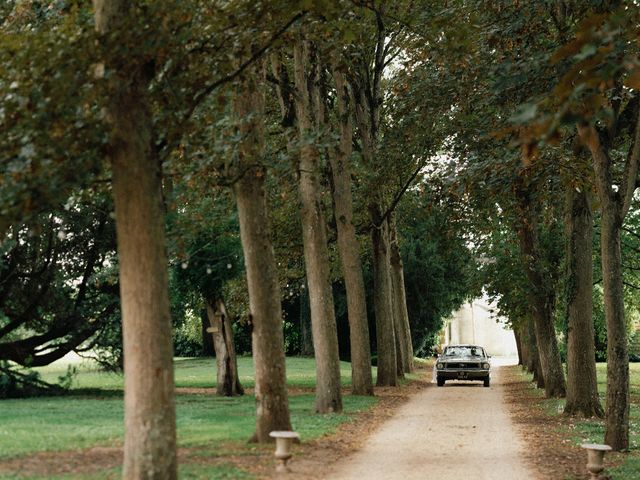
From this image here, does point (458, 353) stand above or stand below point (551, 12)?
below

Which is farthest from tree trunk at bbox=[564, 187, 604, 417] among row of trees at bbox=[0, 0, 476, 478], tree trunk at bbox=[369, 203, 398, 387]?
tree trunk at bbox=[369, 203, 398, 387]

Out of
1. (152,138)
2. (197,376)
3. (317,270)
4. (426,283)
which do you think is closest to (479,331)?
(426,283)

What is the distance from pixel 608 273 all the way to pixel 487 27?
17.8ft

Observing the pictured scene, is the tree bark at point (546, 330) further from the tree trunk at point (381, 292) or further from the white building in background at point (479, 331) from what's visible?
the white building in background at point (479, 331)

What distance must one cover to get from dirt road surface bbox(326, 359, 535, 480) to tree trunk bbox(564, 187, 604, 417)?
1.74 m

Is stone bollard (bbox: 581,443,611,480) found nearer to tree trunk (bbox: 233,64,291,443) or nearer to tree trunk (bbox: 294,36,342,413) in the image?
tree trunk (bbox: 233,64,291,443)

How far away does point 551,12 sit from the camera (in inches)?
625

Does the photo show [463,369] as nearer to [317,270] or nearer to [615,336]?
[317,270]

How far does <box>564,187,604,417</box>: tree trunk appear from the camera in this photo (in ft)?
63.8

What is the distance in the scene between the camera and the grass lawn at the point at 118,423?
13953 mm

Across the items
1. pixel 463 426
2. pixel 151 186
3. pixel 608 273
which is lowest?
pixel 463 426


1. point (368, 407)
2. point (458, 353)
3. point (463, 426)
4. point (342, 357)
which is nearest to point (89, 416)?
point (368, 407)

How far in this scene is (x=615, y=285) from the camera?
46.2 ft

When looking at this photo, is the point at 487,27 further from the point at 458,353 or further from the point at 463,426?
the point at 458,353
